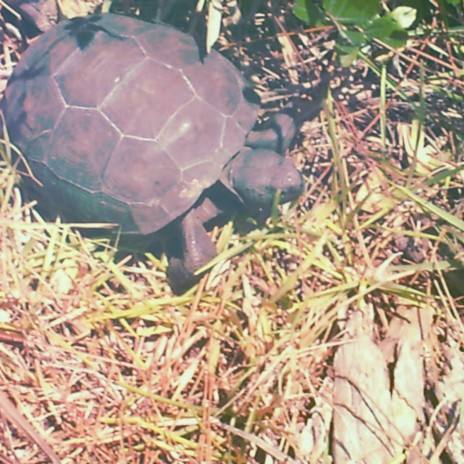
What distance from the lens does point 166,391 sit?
2230 mm

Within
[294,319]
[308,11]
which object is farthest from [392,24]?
[294,319]

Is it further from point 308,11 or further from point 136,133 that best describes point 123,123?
point 308,11

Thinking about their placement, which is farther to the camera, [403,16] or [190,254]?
[190,254]

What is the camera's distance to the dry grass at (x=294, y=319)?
210 cm

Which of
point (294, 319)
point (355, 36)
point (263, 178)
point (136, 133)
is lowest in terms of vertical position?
point (294, 319)

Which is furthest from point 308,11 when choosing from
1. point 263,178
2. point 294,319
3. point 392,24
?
point 294,319

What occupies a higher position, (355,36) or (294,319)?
(355,36)

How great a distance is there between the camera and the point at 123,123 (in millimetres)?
2334

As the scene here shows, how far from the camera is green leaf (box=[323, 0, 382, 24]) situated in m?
2.19

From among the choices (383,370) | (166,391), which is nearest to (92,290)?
(166,391)

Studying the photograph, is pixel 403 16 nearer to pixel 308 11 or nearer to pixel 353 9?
pixel 353 9

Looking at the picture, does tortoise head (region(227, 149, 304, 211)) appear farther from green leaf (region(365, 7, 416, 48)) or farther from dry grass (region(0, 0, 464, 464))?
green leaf (region(365, 7, 416, 48))

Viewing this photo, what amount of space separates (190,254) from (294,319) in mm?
479

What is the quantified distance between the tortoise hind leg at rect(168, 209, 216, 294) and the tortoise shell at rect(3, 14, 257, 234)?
0.10 metres
